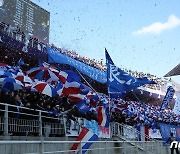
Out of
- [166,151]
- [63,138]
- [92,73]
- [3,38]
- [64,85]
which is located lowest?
[166,151]

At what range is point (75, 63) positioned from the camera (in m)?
19.3

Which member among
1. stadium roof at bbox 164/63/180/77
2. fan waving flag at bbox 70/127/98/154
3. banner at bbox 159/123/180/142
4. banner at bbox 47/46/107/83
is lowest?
banner at bbox 159/123/180/142

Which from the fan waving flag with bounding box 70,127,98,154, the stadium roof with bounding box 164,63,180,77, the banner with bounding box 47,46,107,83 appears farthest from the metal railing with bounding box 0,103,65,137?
the stadium roof with bounding box 164,63,180,77

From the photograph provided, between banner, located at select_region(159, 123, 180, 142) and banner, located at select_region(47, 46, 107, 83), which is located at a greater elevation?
banner, located at select_region(47, 46, 107, 83)

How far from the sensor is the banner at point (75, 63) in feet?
55.1

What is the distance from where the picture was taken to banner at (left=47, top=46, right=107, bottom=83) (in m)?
16.8

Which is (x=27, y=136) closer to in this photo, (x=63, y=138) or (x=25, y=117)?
(x=25, y=117)

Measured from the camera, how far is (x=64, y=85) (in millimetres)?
12859

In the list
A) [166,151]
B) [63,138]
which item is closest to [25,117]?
[63,138]

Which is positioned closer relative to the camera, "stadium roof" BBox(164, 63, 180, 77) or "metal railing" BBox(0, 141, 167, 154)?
"metal railing" BBox(0, 141, 167, 154)

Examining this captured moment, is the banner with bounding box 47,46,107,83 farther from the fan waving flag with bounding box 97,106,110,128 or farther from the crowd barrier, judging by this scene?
the crowd barrier

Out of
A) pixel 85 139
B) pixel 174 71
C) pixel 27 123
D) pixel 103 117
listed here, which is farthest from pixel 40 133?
pixel 174 71

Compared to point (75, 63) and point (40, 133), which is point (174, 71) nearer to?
point (75, 63)

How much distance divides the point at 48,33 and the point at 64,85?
24009 millimetres
